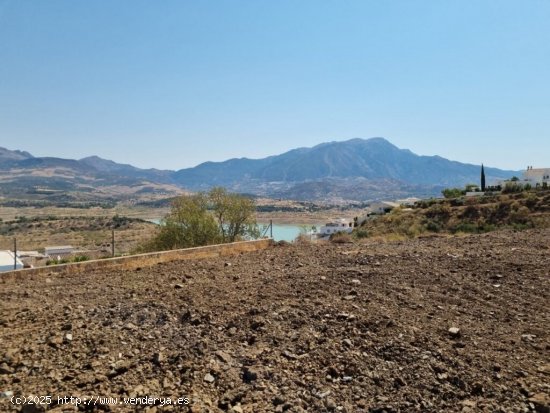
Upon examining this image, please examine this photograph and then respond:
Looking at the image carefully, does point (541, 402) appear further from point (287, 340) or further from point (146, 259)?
point (146, 259)

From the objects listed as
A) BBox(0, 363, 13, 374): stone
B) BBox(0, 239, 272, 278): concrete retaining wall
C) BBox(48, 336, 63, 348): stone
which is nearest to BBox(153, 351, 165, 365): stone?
BBox(48, 336, 63, 348): stone

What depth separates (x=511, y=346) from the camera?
489cm

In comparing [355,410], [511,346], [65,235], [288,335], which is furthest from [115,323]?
[65,235]

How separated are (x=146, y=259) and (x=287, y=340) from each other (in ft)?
20.5

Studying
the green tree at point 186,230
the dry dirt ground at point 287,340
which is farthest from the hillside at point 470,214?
the dry dirt ground at point 287,340

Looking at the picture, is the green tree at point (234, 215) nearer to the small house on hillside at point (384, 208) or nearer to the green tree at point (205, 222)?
the green tree at point (205, 222)

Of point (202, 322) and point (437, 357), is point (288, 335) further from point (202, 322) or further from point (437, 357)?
point (437, 357)

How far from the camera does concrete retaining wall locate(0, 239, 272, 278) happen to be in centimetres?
912

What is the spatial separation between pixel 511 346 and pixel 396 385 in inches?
67.8

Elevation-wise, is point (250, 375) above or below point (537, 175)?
below

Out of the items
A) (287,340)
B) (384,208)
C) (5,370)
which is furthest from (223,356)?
(384,208)

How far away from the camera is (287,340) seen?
4953mm

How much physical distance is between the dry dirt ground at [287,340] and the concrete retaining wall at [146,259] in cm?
69

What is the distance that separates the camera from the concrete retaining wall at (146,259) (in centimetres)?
912
